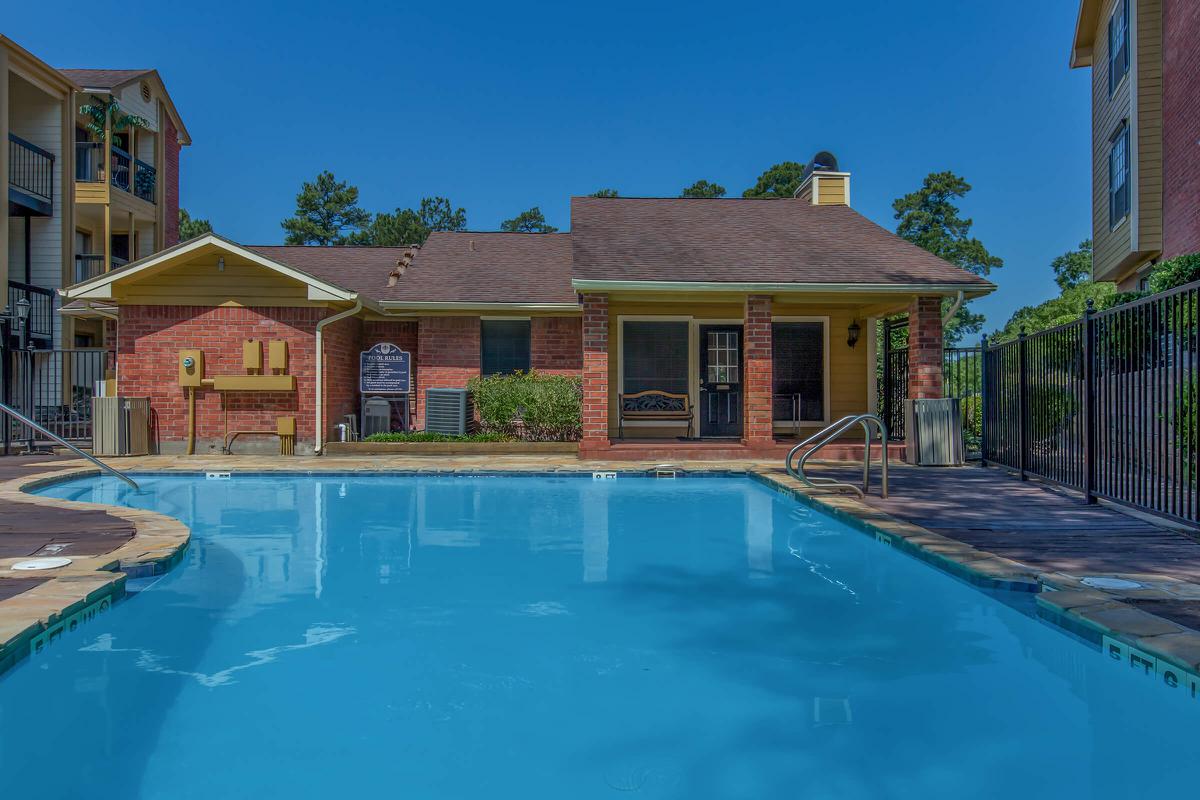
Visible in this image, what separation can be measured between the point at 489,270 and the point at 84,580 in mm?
12028

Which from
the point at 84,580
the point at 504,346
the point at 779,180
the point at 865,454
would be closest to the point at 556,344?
the point at 504,346

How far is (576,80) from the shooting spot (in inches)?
1144

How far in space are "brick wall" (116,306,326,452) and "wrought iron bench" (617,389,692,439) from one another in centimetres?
533

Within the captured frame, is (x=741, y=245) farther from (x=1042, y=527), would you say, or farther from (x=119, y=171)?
(x=119, y=171)

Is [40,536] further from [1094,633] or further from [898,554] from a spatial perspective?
[1094,633]

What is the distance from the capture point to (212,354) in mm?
12758

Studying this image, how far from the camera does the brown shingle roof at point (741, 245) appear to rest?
11820 millimetres

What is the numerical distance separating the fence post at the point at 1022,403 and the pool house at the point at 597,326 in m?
2.90

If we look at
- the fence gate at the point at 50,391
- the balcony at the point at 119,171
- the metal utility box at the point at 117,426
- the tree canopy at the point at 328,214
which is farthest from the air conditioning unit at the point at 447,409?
the tree canopy at the point at 328,214

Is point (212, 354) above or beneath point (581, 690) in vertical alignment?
above

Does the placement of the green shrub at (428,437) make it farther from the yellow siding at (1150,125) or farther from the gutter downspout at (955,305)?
the yellow siding at (1150,125)

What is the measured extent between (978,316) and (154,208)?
130ft

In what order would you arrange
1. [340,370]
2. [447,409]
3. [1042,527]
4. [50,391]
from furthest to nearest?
[50,391]
[340,370]
[447,409]
[1042,527]

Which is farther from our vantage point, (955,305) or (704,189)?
(704,189)
